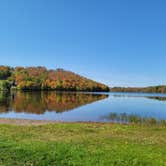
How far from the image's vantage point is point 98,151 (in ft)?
26.2

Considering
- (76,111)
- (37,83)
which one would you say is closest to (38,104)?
(76,111)

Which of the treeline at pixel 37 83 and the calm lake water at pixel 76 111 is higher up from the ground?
the treeline at pixel 37 83

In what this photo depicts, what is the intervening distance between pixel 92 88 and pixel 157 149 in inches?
6248

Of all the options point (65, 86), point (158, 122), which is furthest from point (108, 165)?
point (65, 86)

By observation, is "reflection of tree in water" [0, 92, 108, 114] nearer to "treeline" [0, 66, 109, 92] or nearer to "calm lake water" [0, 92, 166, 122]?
"calm lake water" [0, 92, 166, 122]

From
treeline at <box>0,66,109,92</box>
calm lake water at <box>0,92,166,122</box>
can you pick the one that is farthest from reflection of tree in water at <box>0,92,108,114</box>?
treeline at <box>0,66,109,92</box>

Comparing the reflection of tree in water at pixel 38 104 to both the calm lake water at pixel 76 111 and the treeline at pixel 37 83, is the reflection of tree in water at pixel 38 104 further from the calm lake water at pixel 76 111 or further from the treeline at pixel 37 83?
the treeline at pixel 37 83

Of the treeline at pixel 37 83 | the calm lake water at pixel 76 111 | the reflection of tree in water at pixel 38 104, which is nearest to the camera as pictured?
the calm lake water at pixel 76 111

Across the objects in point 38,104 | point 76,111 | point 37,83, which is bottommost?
point 76,111

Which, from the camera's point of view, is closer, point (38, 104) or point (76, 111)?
point (76, 111)

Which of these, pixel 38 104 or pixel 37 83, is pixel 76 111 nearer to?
pixel 38 104

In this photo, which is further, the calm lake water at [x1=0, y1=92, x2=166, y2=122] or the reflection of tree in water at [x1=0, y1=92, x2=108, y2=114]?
the reflection of tree in water at [x1=0, y1=92, x2=108, y2=114]

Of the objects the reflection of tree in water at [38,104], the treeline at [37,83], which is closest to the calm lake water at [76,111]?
the reflection of tree in water at [38,104]

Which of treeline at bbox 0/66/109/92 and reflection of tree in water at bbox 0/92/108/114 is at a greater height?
treeline at bbox 0/66/109/92
